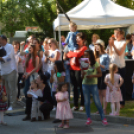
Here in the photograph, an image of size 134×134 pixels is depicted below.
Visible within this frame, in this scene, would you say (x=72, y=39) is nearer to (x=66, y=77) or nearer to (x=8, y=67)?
(x=66, y=77)

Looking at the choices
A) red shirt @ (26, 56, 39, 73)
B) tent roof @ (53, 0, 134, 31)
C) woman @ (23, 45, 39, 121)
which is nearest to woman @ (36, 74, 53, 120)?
woman @ (23, 45, 39, 121)

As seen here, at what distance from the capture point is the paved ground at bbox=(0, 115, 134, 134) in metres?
6.10

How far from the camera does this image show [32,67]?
7668mm

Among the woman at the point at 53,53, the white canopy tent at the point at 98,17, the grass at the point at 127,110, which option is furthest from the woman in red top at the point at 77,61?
the white canopy tent at the point at 98,17

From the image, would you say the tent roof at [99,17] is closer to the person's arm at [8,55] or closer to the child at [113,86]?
→ the person's arm at [8,55]

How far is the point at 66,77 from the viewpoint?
7.95 meters

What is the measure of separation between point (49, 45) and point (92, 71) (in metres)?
2.22

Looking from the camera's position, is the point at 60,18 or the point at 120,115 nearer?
the point at 120,115

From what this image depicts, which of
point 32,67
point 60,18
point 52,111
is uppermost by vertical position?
point 60,18

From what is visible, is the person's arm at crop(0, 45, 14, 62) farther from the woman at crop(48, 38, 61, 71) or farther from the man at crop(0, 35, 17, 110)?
the woman at crop(48, 38, 61, 71)

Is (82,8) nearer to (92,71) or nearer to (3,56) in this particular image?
(3,56)

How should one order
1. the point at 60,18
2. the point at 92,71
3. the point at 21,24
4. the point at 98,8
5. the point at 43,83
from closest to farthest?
the point at 92,71 < the point at 43,83 < the point at 60,18 < the point at 98,8 < the point at 21,24

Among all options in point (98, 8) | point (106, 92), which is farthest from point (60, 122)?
point (98, 8)

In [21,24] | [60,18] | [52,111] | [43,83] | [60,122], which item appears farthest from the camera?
[21,24]
